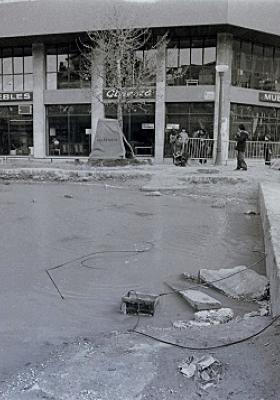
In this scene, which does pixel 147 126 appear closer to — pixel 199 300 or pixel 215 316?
pixel 199 300

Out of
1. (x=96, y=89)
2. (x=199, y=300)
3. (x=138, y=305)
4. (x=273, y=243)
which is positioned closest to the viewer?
(x=138, y=305)

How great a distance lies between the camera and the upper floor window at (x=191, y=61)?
2903 centimetres

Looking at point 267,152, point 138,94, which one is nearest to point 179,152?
point 267,152

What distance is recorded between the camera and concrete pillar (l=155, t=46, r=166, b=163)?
95.2ft

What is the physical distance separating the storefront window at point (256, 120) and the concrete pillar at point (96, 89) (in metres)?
8.34

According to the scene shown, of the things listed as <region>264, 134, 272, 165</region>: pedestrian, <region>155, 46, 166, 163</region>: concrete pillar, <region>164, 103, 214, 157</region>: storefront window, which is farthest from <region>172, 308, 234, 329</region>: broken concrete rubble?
<region>155, 46, 166, 163</region>: concrete pillar

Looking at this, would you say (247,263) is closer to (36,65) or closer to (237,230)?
(237,230)

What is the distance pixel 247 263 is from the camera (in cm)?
664

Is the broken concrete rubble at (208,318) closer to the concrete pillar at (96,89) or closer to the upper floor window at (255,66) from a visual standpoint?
the concrete pillar at (96,89)

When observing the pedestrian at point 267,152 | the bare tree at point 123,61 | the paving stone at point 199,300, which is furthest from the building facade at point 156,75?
the paving stone at point 199,300

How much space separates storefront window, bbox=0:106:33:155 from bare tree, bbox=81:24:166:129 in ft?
18.8

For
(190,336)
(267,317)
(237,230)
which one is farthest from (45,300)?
(237,230)

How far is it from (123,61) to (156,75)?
3.72 m

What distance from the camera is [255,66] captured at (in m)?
30.2
